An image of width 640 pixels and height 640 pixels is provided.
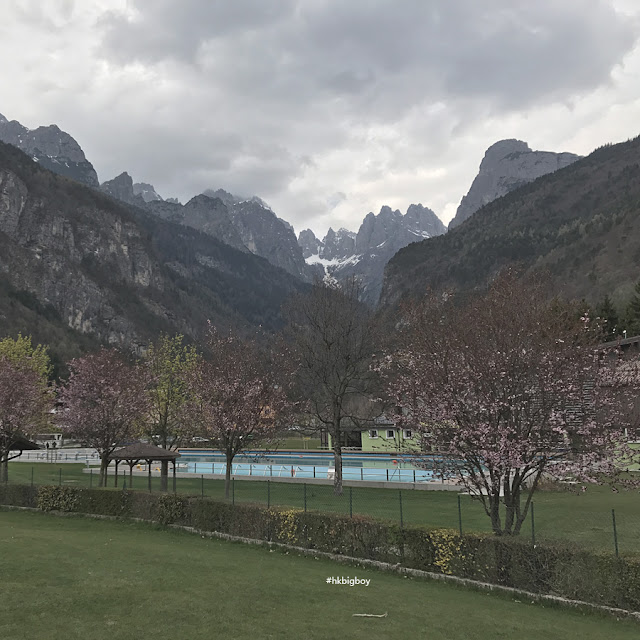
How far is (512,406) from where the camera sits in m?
15.8

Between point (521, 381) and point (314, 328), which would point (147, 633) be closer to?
point (521, 381)

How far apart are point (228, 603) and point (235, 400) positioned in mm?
17069

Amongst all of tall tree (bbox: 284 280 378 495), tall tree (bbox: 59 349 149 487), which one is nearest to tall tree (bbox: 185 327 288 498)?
tall tree (bbox: 284 280 378 495)

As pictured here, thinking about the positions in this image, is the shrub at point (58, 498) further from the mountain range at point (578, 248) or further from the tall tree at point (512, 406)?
the mountain range at point (578, 248)

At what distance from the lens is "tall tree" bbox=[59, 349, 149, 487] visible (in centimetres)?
3300

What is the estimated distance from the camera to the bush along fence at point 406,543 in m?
12.9

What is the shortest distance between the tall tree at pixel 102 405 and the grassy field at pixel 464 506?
3.90 meters

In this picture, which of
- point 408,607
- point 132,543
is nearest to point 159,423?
point 132,543

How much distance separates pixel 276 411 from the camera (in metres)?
33.0

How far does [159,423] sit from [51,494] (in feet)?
49.7

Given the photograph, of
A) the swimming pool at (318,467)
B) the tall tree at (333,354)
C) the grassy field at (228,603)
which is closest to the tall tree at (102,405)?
the swimming pool at (318,467)

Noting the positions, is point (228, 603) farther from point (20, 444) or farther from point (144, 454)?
point (20, 444)

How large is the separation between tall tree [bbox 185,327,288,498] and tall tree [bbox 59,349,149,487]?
4.47 meters

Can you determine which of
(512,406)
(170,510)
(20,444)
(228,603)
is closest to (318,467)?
(170,510)
